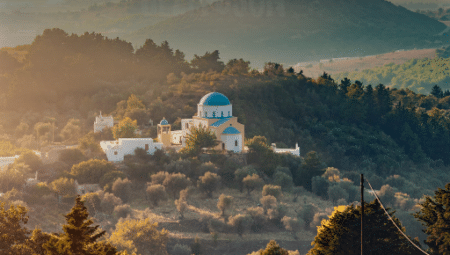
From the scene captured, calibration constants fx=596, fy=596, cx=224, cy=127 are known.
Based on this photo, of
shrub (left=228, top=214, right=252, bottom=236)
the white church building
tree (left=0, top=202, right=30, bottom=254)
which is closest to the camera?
tree (left=0, top=202, right=30, bottom=254)

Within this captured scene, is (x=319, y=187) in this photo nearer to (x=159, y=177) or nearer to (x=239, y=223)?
(x=239, y=223)

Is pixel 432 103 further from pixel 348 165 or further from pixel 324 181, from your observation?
pixel 324 181

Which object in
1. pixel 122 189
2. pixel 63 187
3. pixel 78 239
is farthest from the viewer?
pixel 122 189

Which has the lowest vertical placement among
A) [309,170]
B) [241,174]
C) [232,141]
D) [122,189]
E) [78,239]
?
[122,189]

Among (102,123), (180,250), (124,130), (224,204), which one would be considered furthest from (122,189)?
(102,123)

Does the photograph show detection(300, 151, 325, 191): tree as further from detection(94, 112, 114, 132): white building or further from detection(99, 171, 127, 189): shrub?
detection(94, 112, 114, 132): white building

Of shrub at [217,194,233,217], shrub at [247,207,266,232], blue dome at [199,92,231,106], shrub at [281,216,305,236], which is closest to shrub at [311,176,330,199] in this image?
shrub at [281,216,305,236]
